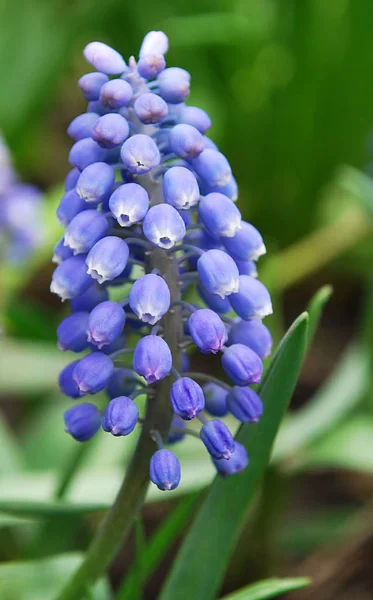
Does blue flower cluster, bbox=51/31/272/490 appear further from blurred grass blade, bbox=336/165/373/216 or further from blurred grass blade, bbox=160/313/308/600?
blurred grass blade, bbox=336/165/373/216

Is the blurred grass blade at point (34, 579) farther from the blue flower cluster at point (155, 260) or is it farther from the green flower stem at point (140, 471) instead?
the blue flower cluster at point (155, 260)

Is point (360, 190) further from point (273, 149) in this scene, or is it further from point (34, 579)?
point (273, 149)

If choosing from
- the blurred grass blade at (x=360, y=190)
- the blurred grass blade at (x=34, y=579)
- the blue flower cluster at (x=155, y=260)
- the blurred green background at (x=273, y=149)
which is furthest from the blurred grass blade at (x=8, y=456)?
the blurred grass blade at (x=360, y=190)

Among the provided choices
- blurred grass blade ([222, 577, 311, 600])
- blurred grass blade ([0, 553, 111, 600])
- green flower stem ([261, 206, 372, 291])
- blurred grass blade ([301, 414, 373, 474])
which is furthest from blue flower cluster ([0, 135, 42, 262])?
blurred grass blade ([222, 577, 311, 600])

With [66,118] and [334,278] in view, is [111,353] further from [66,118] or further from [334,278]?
[66,118]

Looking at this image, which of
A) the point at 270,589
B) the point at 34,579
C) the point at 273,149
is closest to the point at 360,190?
the point at 270,589
